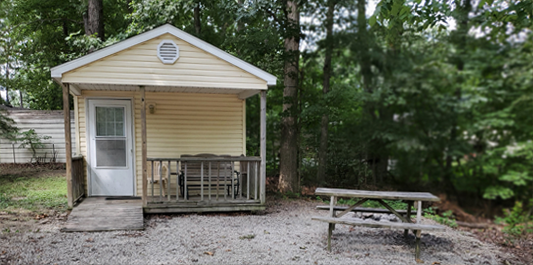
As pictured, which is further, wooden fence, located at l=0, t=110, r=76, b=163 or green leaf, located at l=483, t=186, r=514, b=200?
green leaf, located at l=483, t=186, r=514, b=200

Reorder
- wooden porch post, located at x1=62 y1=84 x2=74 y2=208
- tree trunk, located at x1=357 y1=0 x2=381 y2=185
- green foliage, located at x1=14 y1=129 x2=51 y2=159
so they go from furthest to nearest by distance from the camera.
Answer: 1. tree trunk, located at x1=357 y1=0 x2=381 y2=185
2. green foliage, located at x1=14 y1=129 x2=51 y2=159
3. wooden porch post, located at x1=62 y1=84 x2=74 y2=208

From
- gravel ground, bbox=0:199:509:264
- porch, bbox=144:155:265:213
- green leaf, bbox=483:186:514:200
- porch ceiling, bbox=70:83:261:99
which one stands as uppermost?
porch ceiling, bbox=70:83:261:99

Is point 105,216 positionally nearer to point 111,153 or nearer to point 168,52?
point 111,153

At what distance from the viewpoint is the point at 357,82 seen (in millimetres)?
15641

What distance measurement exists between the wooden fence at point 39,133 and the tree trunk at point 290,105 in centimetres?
553

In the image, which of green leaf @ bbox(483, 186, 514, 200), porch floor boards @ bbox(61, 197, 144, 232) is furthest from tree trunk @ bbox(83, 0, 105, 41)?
green leaf @ bbox(483, 186, 514, 200)

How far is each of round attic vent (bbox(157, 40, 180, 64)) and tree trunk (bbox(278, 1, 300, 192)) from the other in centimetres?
355

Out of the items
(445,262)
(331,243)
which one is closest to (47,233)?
(331,243)

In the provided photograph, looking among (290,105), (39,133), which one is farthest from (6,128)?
(290,105)

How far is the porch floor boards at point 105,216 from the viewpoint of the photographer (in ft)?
17.5

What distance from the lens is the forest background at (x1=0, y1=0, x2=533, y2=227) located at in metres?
9.01

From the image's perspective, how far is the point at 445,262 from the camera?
178 inches

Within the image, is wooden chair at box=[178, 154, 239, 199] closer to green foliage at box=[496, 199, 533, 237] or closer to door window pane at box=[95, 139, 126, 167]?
door window pane at box=[95, 139, 126, 167]

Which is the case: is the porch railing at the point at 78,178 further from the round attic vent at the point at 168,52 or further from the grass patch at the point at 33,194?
the round attic vent at the point at 168,52
